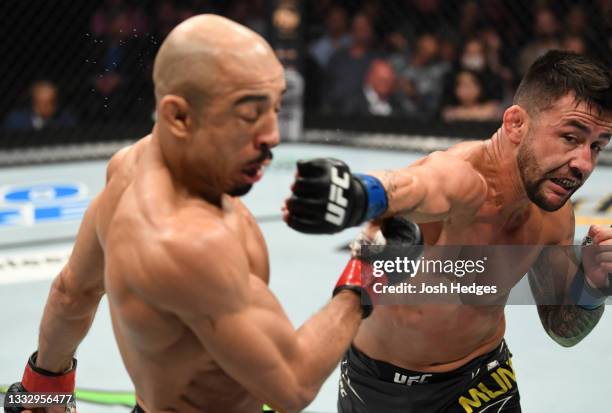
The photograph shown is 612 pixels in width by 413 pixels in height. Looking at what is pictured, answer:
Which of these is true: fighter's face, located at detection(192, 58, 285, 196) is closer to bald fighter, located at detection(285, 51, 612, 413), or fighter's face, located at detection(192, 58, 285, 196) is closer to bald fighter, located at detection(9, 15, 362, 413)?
bald fighter, located at detection(9, 15, 362, 413)

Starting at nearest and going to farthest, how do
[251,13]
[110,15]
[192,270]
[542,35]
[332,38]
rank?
[192,270]
[110,15]
[542,35]
[251,13]
[332,38]

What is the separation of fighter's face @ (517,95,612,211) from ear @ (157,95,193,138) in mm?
875

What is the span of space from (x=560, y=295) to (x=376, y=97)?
17.1ft

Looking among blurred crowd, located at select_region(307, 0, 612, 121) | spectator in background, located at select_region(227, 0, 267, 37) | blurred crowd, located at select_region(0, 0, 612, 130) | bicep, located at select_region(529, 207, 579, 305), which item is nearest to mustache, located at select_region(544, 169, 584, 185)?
bicep, located at select_region(529, 207, 579, 305)

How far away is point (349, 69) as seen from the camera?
7.30 meters

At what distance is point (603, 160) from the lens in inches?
243

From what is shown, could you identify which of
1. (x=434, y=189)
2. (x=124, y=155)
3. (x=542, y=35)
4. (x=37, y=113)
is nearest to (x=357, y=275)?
(x=434, y=189)

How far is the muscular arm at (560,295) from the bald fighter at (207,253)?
868mm

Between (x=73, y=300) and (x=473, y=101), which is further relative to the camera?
(x=473, y=101)

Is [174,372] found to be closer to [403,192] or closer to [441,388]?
[403,192]

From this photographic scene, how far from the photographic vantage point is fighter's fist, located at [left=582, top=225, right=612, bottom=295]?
193 centimetres

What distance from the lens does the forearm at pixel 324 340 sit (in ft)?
4.52

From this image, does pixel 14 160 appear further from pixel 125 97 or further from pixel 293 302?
pixel 293 302

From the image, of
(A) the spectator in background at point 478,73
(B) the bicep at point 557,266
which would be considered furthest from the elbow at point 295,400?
(A) the spectator in background at point 478,73
